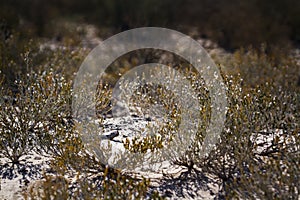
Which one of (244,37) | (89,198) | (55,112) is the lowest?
(89,198)

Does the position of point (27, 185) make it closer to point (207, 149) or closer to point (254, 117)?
point (207, 149)

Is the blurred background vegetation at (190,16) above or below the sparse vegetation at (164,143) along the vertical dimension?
above

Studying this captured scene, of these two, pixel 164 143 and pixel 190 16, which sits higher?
pixel 190 16

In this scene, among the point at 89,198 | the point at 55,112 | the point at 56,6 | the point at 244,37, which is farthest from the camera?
the point at 56,6

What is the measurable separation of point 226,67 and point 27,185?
14.7ft

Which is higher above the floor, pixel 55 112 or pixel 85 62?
pixel 85 62

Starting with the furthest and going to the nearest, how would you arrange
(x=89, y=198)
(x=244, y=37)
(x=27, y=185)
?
(x=244, y=37) < (x=27, y=185) < (x=89, y=198)

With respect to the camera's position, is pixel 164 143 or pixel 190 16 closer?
pixel 164 143

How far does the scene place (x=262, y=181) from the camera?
359 centimetres

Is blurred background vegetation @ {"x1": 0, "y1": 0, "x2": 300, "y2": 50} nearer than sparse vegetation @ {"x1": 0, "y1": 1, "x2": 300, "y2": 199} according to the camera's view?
No

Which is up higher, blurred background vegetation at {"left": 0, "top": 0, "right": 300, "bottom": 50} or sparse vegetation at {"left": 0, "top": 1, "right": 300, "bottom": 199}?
blurred background vegetation at {"left": 0, "top": 0, "right": 300, "bottom": 50}

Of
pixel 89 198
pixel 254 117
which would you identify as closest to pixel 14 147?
pixel 89 198

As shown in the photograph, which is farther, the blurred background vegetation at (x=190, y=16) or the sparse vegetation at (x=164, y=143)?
the blurred background vegetation at (x=190, y=16)

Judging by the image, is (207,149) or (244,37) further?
(244,37)
